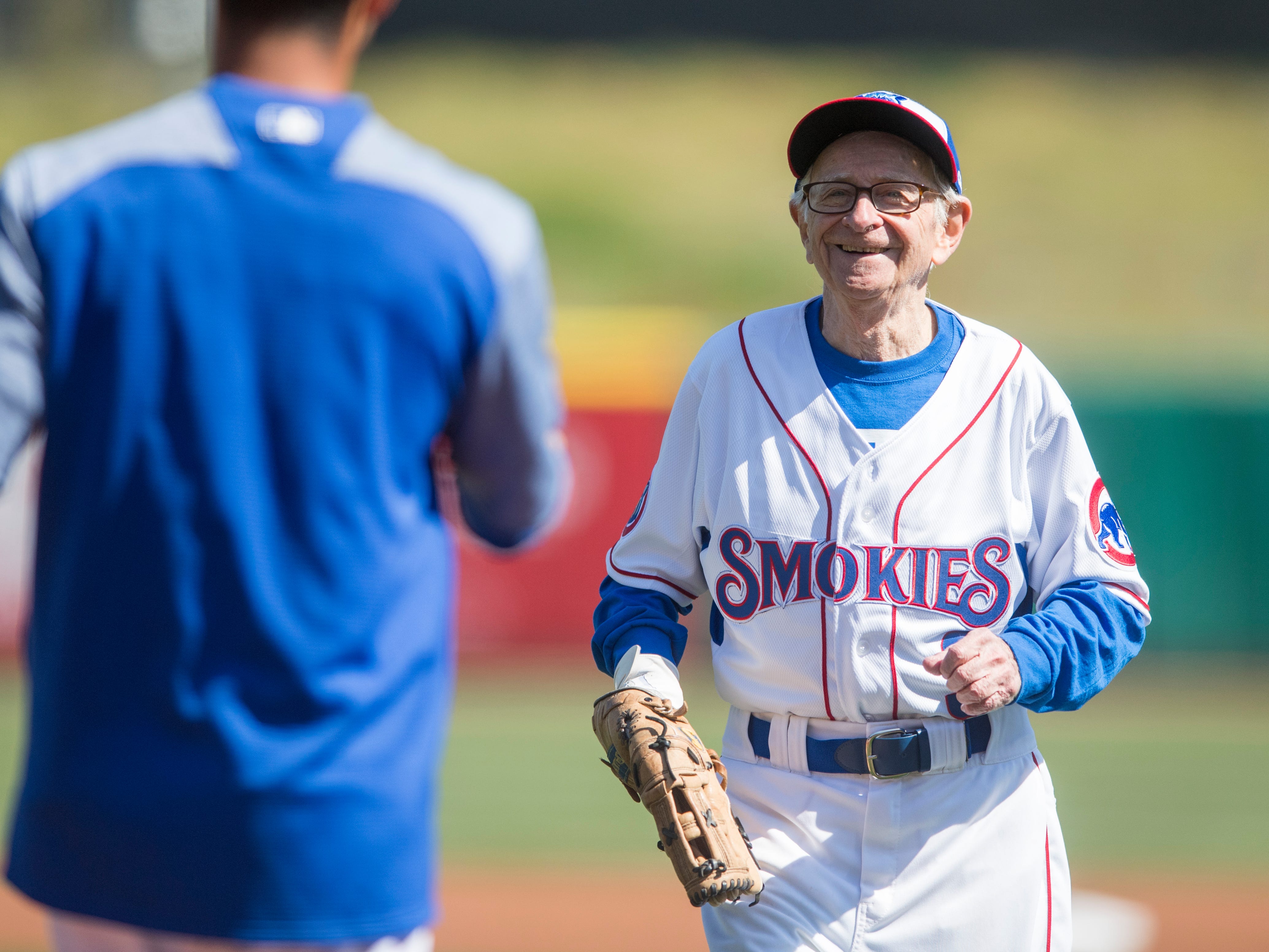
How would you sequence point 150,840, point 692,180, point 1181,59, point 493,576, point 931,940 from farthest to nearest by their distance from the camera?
point 1181,59 < point 692,180 < point 493,576 < point 931,940 < point 150,840

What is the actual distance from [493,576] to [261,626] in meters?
8.42

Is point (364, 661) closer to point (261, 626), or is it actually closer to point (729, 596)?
point (261, 626)

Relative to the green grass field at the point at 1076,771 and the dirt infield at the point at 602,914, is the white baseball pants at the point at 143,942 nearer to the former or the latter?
the dirt infield at the point at 602,914

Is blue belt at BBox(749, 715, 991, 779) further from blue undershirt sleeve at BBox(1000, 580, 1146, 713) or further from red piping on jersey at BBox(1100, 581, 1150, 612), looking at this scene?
red piping on jersey at BBox(1100, 581, 1150, 612)

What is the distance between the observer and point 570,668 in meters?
10.0

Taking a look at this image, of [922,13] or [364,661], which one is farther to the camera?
[922,13]

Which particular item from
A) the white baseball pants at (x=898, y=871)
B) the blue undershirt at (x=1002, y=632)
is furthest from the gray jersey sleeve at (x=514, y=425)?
the white baseball pants at (x=898, y=871)

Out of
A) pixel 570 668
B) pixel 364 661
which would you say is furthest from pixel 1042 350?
pixel 364 661

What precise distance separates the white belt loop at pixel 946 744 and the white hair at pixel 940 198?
881 millimetres

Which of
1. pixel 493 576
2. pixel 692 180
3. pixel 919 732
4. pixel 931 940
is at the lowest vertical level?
pixel 493 576

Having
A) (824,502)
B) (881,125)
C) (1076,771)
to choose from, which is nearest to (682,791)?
(824,502)

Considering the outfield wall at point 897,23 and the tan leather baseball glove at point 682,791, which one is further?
the outfield wall at point 897,23

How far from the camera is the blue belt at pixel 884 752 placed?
2449 mm

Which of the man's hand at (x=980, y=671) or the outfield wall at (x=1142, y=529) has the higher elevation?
the man's hand at (x=980, y=671)
